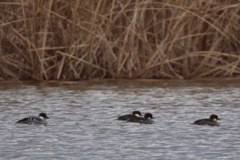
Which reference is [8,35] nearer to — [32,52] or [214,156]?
[32,52]

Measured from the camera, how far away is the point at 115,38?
1861 cm

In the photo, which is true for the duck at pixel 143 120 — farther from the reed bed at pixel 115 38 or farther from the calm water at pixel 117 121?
the reed bed at pixel 115 38

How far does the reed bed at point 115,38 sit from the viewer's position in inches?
700

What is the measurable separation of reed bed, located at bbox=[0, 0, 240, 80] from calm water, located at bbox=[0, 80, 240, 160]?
1.60 ft

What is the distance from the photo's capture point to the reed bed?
58.4 ft

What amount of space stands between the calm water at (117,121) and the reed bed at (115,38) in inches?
19.2

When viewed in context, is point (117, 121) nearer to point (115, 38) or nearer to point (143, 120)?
point (143, 120)

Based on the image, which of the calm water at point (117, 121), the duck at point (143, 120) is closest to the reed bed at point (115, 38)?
the calm water at point (117, 121)

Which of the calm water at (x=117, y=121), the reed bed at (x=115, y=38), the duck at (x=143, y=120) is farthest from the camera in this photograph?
the reed bed at (x=115, y=38)

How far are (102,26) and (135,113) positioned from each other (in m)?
6.00

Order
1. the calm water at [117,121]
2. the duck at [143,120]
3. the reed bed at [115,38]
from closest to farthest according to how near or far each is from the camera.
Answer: the calm water at [117,121]
the duck at [143,120]
the reed bed at [115,38]

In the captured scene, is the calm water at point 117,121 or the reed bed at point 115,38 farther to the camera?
the reed bed at point 115,38

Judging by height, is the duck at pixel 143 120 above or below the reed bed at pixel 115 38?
below

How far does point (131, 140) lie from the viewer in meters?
10.4
